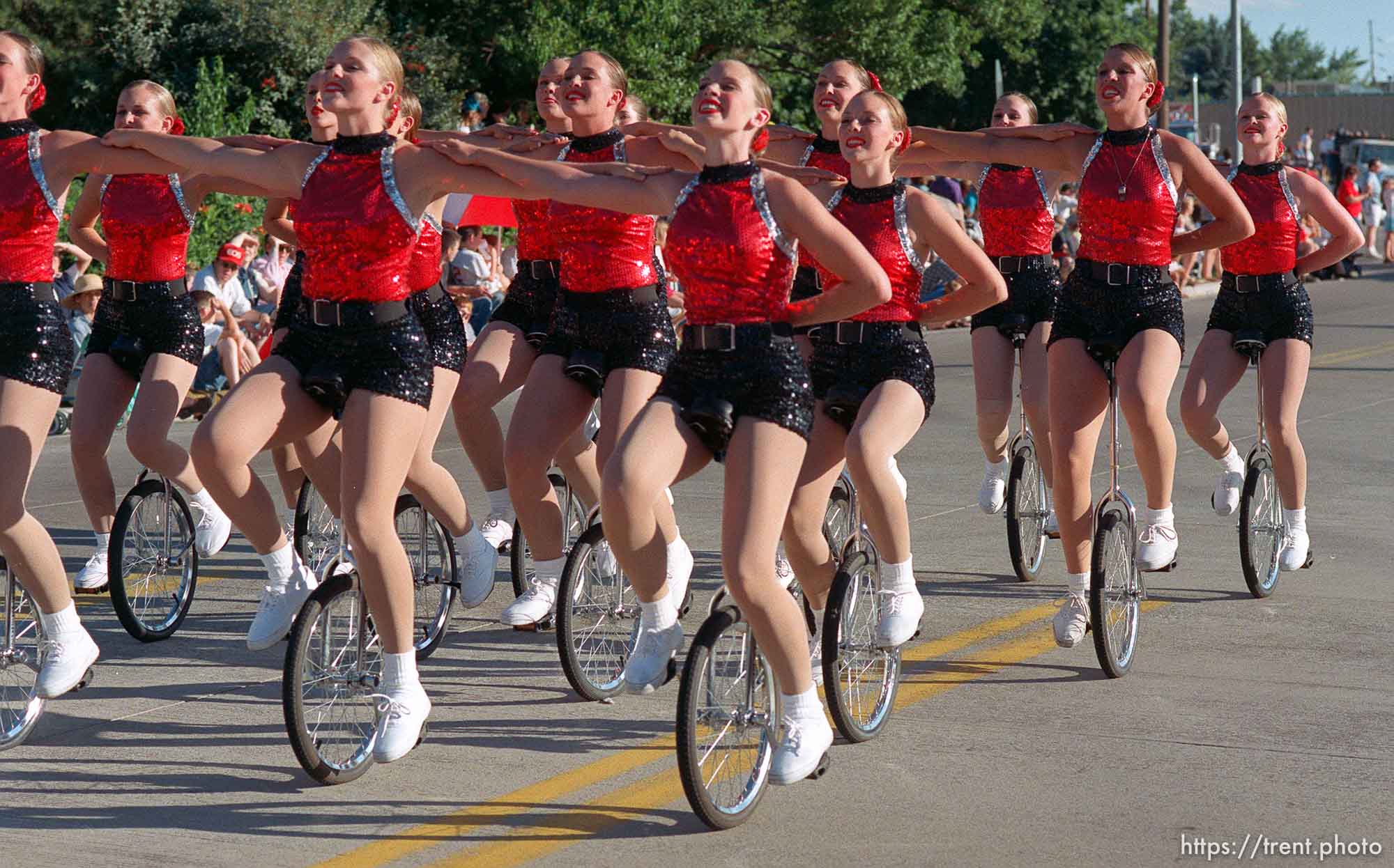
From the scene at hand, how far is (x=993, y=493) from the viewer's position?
916 centimetres

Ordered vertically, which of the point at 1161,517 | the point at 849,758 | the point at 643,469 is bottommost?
the point at 849,758

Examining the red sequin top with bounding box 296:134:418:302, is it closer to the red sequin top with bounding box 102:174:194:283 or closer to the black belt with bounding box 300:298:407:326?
the black belt with bounding box 300:298:407:326

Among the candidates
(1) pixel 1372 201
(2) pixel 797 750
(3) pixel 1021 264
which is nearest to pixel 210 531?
(2) pixel 797 750

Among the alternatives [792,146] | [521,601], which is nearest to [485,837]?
[521,601]

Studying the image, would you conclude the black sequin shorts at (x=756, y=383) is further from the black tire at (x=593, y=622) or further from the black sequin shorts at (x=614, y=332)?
the black sequin shorts at (x=614, y=332)

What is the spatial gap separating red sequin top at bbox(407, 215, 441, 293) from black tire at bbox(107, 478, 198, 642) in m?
1.61

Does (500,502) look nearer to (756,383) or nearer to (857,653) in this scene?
(857,653)

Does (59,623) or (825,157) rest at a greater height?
(825,157)

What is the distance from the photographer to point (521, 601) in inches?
282

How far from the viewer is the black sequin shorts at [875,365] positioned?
20.0ft

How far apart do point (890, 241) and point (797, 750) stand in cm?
193

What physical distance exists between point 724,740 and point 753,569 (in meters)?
0.51

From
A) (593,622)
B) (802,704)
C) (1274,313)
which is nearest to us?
(802,704)

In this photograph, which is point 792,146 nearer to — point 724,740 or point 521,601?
point 521,601
